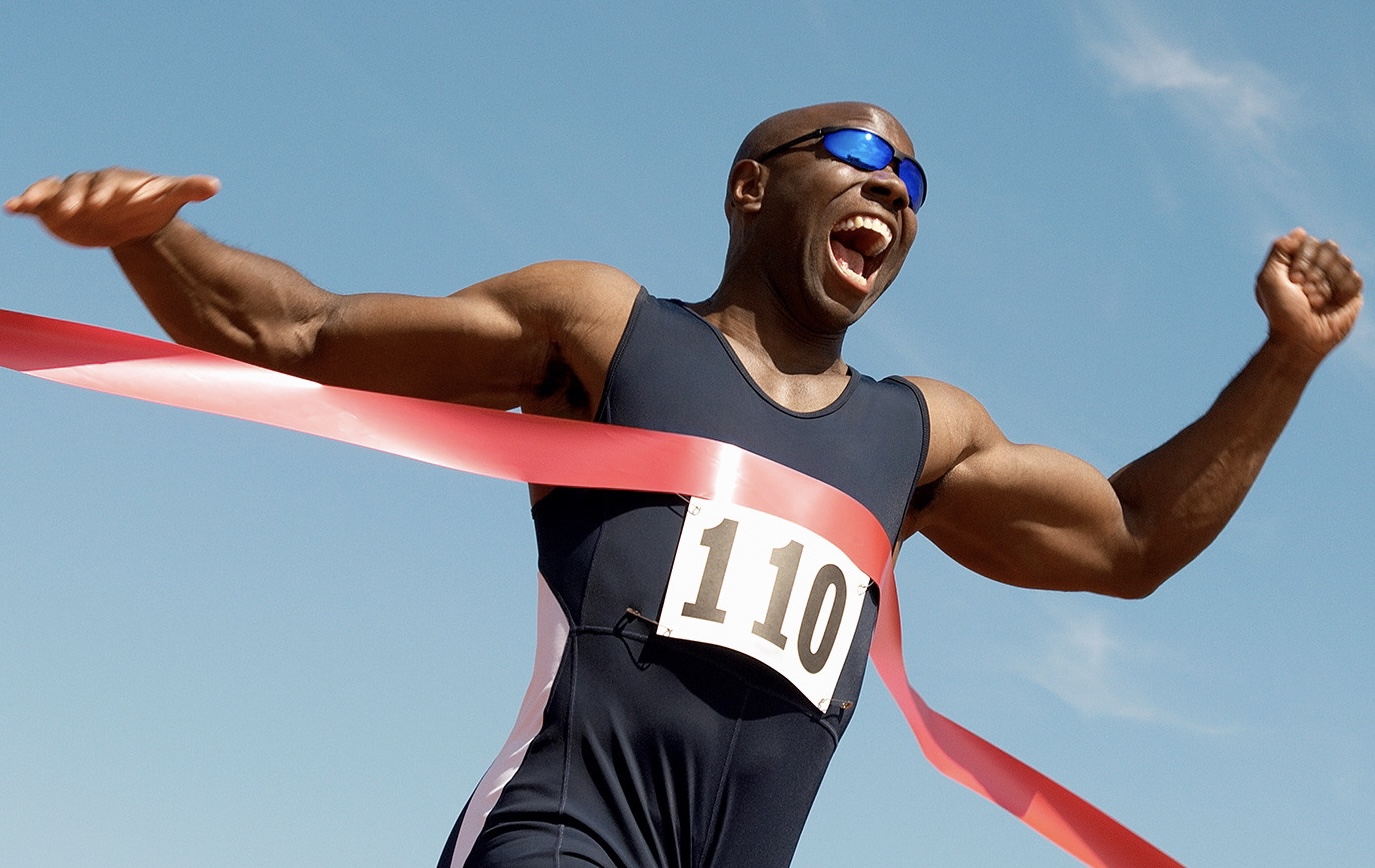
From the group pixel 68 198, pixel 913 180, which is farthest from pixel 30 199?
pixel 913 180

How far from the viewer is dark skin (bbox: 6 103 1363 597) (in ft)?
15.6

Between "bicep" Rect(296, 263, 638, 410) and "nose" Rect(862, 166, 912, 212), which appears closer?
"bicep" Rect(296, 263, 638, 410)

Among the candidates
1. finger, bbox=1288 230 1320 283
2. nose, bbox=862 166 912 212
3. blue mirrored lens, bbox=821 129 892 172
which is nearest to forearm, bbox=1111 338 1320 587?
finger, bbox=1288 230 1320 283

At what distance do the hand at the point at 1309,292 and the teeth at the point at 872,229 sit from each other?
52.6 inches

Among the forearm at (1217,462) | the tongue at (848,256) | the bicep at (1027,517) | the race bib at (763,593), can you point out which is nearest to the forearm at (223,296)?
the race bib at (763,593)

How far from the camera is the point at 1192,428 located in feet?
19.4

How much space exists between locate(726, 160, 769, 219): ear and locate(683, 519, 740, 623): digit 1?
1318 millimetres

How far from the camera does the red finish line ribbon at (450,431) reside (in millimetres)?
4738

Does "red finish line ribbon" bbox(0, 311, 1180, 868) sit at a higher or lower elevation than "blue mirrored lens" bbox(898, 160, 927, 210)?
lower

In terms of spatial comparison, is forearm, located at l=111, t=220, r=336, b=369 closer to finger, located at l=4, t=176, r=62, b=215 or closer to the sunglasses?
finger, located at l=4, t=176, r=62, b=215

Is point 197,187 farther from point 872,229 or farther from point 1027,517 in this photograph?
point 1027,517

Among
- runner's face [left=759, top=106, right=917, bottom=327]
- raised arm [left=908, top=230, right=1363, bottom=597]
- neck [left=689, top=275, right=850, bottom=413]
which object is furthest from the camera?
A: raised arm [left=908, top=230, right=1363, bottom=597]

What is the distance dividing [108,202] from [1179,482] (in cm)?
342

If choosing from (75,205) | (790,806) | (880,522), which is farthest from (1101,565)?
(75,205)
